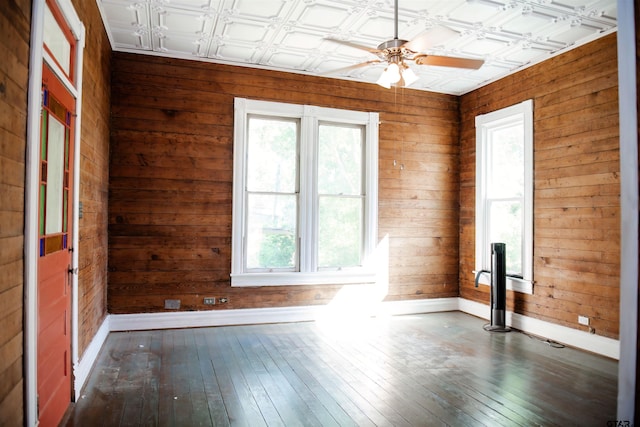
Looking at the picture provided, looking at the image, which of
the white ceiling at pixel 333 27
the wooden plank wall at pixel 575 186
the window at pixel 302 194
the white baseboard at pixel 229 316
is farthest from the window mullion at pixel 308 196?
the wooden plank wall at pixel 575 186

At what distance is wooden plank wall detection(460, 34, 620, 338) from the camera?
4301 mm

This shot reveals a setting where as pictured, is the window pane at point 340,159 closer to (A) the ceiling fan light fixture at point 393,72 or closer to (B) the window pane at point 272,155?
(B) the window pane at point 272,155

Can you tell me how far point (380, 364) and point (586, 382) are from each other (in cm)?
168

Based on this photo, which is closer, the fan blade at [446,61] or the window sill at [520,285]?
the fan blade at [446,61]

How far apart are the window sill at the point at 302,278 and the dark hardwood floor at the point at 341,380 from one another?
57 centimetres

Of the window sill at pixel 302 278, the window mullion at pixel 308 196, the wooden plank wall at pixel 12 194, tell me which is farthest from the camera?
the window mullion at pixel 308 196

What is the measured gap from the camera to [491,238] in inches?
234

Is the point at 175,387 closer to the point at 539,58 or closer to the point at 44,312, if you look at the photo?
the point at 44,312

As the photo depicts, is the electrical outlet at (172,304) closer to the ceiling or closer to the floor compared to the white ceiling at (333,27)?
closer to the floor

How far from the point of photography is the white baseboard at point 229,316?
500 centimetres

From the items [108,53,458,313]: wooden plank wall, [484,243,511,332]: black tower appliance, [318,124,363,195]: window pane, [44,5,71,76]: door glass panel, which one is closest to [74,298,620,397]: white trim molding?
[108,53,458,313]: wooden plank wall

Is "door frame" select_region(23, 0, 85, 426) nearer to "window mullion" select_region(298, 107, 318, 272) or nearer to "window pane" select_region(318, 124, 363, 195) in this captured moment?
"window mullion" select_region(298, 107, 318, 272)

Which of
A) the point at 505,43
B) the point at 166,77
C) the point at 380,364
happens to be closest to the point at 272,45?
the point at 166,77

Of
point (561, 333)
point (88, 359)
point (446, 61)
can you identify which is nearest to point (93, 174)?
point (88, 359)
